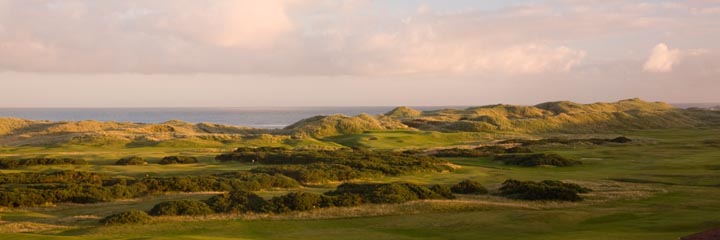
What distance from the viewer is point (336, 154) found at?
63719 mm

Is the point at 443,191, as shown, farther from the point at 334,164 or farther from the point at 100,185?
the point at 100,185

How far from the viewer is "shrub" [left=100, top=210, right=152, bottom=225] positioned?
2795 cm

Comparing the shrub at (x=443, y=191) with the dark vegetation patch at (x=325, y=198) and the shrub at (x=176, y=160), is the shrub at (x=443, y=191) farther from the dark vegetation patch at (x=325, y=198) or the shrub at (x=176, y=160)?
the shrub at (x=176, y=160)

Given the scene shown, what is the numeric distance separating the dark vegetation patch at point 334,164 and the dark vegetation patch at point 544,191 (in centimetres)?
1355

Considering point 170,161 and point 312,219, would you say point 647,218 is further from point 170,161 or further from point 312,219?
point 170,161

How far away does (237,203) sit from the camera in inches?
1254

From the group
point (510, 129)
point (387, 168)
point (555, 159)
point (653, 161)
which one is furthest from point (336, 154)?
point (510, 129)

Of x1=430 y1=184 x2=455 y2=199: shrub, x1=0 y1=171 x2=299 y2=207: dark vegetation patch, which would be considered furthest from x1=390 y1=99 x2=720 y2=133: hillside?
x1=430 y1=184 x2=455 y2=199: shrub

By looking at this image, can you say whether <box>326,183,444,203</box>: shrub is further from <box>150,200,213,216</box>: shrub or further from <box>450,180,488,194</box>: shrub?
<box>150,200,213,216</box>: shrub

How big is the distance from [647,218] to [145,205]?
76.8 ft

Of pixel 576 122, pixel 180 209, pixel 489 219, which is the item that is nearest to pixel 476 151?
pixel 489 219

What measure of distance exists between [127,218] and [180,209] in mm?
2715

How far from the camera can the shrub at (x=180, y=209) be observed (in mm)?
30031

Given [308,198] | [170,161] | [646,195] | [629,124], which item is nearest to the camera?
[308,198]
